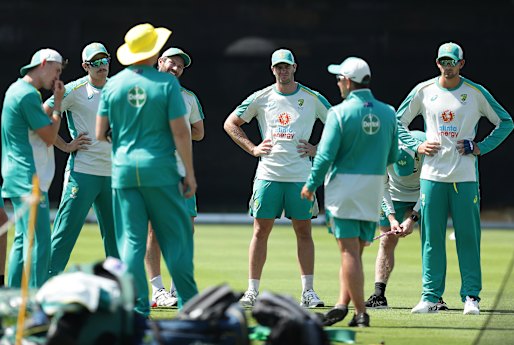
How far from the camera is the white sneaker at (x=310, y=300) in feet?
32.3

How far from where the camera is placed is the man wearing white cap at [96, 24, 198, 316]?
7746 mm

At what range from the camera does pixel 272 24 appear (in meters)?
20.9

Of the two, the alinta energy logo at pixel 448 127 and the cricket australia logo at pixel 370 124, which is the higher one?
the cricket australia logo at pixel 370 124

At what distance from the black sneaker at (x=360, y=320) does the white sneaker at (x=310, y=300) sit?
4.60 ft

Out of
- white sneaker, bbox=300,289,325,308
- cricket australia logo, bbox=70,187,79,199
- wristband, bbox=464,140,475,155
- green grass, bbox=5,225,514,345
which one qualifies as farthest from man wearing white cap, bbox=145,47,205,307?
wristband, bbox=464,140,475,155

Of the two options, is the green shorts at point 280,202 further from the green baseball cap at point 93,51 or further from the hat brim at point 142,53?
the hat brim at point 142,53

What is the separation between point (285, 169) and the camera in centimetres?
1003

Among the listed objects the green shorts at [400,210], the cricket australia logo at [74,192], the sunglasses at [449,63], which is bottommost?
the green shorts at [400,210]

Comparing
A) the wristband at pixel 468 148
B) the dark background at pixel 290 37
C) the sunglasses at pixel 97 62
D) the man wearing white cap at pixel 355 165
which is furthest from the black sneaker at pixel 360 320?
the dark background at pixel 290 37

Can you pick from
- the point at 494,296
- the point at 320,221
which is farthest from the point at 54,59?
the point at 320,221

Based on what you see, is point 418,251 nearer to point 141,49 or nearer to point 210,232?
point 210,232

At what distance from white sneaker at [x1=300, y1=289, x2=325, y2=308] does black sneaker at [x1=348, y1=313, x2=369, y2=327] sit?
140cm

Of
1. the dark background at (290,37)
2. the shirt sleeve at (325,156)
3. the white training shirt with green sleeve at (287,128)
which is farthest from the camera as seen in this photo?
the dark background at (290,37)

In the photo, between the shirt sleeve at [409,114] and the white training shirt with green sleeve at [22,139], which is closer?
the white training shirt with green sleeve at [22,139]
